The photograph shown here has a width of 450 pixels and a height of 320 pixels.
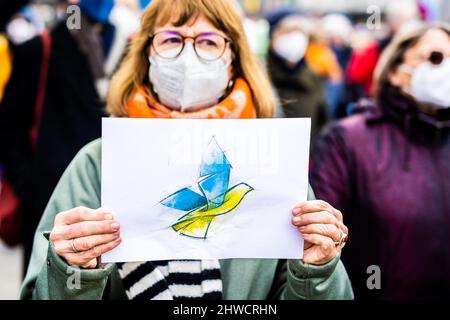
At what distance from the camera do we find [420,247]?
271 centimetres

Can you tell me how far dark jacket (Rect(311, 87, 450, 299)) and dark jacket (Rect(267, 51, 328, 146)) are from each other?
2.53 meters

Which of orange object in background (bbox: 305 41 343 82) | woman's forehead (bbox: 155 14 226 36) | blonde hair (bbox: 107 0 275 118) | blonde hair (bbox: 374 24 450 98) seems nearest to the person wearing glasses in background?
blonde hair (bbox: 374 24 450 98)

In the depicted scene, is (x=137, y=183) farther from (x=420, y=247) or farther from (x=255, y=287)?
(x=420, y=247)

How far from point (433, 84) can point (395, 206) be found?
0.55 metres

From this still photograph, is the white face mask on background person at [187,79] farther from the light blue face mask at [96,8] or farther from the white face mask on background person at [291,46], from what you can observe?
the white face mask on background person at [291,46]

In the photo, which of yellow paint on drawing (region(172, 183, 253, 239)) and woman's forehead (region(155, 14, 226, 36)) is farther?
woman's forehead (region(155, 14, 226, 36))

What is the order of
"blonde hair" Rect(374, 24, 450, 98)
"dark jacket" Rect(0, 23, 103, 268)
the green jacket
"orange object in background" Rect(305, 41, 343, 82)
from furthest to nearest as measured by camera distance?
"orange object in background" Rect(305, 41, 343, 82), "dark jacket" Rect(0, 23, 103, 268), "blonde hair" Rect(374, 24, 450, 98), the green jacket

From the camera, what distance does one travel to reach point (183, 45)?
202 cm

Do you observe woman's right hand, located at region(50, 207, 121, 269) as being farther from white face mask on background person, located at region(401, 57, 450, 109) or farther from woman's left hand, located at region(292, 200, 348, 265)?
white face mask on background person, located at region(401, 57, 450, 109)

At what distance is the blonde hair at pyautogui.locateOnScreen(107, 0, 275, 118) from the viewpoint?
2.02m

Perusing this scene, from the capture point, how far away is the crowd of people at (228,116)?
1.87 m

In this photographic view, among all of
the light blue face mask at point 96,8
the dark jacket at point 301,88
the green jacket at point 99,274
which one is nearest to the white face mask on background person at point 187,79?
the green jacket at point 99,274
